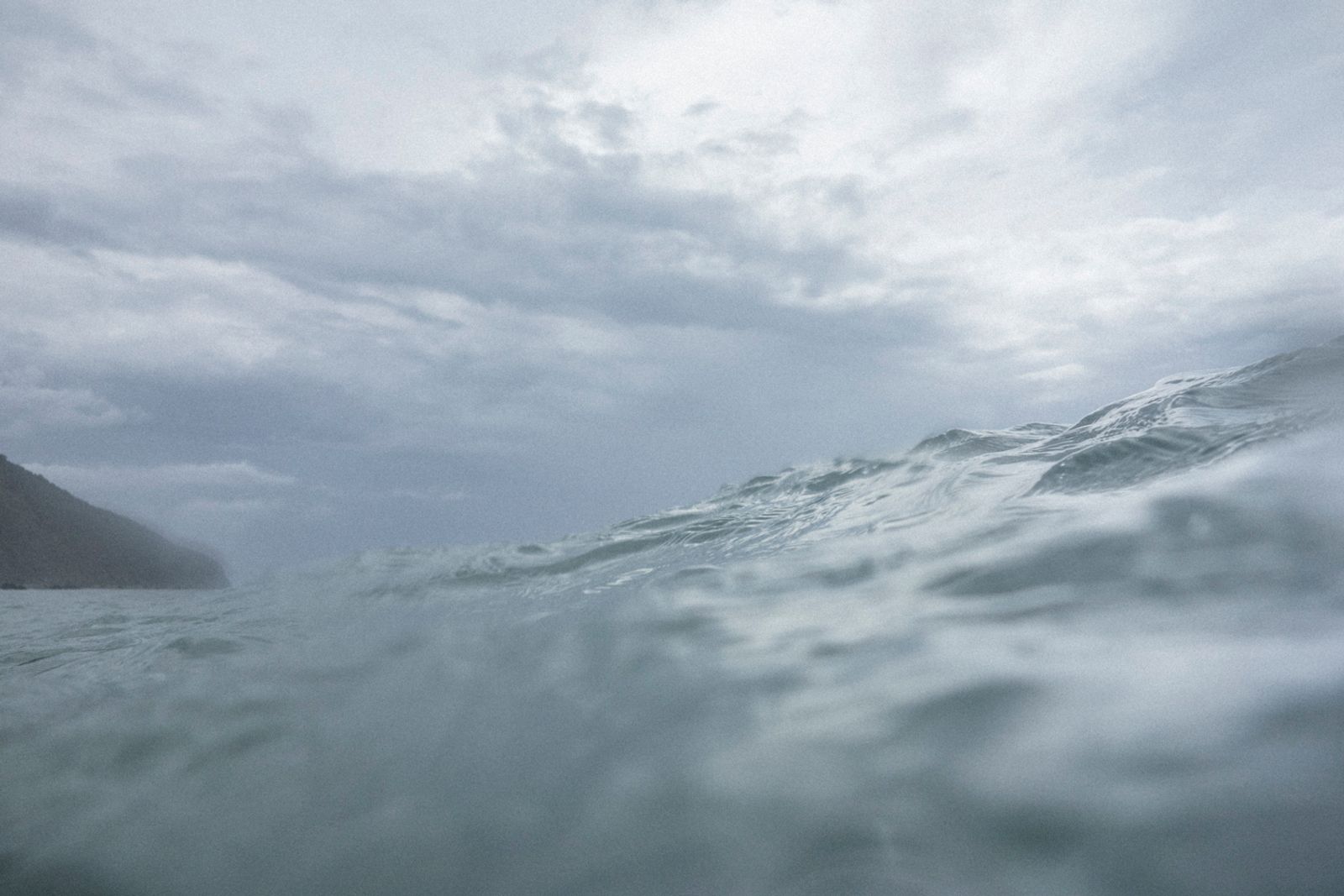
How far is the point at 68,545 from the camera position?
30469mm

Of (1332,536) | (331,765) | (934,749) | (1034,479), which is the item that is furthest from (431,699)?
(1034,479)

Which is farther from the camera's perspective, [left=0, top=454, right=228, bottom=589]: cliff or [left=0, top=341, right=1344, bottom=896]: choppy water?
[left=0, top=454, right=228, bottom=589]: cliff

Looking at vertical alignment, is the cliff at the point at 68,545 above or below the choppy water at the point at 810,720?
above

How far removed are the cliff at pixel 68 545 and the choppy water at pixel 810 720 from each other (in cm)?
2672

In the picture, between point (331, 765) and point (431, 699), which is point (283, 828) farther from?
point (431, 699)

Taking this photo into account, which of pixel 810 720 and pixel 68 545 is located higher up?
pixel 68 545

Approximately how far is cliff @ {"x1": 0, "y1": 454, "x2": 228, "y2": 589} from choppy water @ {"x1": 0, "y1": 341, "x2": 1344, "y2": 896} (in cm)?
2672

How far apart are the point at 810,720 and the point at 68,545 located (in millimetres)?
35691

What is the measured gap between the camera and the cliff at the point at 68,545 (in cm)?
2875

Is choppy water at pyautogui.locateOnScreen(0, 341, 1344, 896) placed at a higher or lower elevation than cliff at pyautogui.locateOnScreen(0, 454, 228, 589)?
lower

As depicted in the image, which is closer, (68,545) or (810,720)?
(810,720)

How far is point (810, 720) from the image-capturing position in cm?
273

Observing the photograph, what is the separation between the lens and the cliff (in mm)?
28750

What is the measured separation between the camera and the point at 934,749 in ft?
7.72
